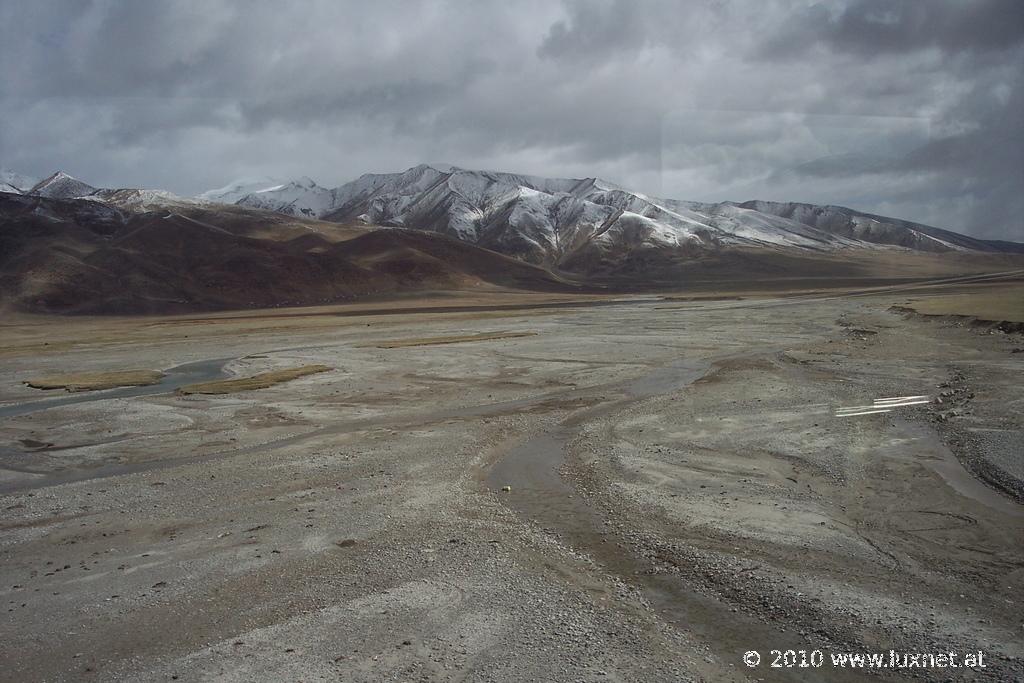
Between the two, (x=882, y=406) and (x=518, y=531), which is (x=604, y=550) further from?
(x=882, y=406)

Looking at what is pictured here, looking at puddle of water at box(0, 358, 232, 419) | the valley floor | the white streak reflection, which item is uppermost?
the white streak reflection

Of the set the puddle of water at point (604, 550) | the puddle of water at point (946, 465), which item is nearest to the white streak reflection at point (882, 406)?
the puddle of water at point (946, 465)

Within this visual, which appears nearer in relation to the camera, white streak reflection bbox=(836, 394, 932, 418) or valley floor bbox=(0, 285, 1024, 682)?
valley floor bbox=(0, 285, 1024, 682)

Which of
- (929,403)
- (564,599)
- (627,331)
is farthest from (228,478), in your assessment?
(627,331)

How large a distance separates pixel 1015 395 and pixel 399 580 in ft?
70.8

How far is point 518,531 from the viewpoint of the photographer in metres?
12.3

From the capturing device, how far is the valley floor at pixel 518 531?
27.3ft

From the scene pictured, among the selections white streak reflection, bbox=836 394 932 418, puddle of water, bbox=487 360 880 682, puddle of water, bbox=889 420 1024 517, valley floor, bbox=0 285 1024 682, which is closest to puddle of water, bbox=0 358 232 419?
valley floor, bbox=0 285 1024 682

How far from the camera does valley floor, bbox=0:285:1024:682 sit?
8.31 metres

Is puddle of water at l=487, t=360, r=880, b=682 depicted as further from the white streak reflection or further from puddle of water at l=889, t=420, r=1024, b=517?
the white streak reflection

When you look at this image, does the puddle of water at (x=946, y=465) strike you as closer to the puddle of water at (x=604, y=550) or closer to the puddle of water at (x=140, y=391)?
the puddle of water at (x=604, y=550)

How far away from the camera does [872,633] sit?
828cm

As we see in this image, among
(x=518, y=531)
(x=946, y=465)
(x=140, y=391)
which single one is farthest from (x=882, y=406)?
(x=140, y=391)

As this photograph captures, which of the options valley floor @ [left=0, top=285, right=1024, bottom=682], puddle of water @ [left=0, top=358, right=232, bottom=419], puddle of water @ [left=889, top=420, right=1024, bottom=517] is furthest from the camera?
puddle of water @ [left=0, top=358, right=232, bottom=419]
